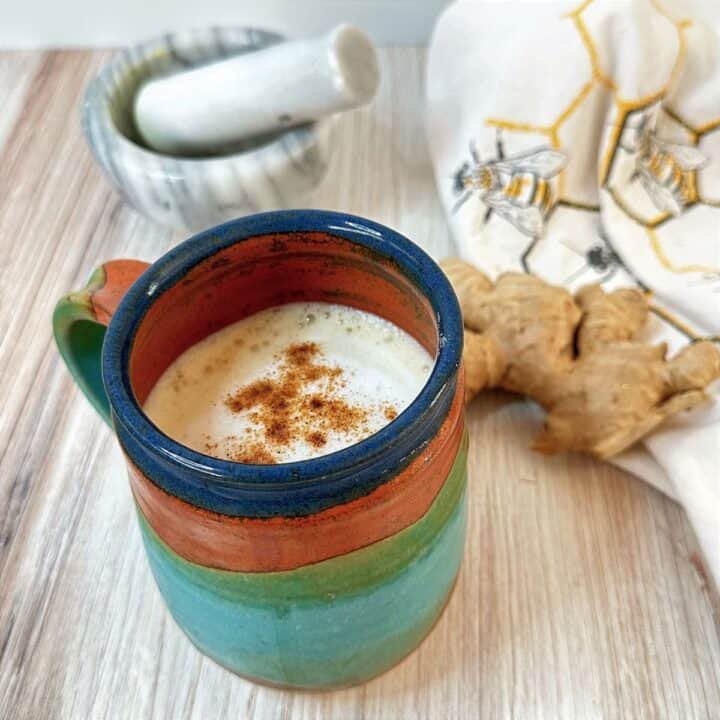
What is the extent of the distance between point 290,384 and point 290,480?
0.10 metres

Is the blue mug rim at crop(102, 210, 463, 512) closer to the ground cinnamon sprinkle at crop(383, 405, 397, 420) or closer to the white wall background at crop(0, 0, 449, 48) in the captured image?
the ground cinnamon sprinkle at crop(383, 405, 397, 420)

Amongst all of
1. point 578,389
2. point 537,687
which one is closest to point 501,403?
point 578,389

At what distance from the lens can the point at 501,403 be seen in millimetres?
538

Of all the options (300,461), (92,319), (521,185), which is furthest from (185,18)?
(300,461)

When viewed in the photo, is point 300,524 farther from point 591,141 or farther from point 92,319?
point 591,141

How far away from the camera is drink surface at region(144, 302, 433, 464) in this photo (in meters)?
0.38

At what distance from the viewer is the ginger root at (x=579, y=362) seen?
483 millimetres

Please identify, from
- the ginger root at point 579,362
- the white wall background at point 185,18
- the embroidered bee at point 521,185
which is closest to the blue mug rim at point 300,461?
the ginger root at point 579,362

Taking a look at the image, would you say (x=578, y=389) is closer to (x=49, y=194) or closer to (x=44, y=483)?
(x=44, y=483)

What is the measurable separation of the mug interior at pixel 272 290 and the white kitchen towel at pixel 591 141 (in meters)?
0.19

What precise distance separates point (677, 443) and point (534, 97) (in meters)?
0.23

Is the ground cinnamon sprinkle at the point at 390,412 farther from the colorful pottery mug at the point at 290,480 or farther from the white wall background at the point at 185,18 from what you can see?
the white wall background at the point at 185,18

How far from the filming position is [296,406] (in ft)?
1.27

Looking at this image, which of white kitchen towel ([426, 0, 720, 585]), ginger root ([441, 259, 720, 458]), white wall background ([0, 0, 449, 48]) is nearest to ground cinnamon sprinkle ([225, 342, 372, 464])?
ginger root ([441, 259, 720, 458])
